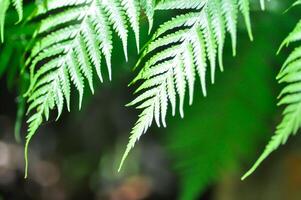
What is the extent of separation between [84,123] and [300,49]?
1.60m

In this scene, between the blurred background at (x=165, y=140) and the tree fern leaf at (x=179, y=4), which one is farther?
the blurred background at (x=165, y=140)

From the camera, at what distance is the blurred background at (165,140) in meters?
1.36

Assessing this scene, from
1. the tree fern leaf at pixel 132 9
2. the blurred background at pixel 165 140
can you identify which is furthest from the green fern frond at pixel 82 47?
the blurred background at pixel 165 140

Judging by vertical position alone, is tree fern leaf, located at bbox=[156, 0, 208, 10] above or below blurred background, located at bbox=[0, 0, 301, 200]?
above

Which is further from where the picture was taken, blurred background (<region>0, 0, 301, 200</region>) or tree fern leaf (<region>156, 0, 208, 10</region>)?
blurred background (<region>0, 0, 301, 200</region>)

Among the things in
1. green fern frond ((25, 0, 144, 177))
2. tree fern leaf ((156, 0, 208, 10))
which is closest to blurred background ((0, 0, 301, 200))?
green fern frond ((25, 0, 144, 177))

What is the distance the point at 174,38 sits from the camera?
665 mm

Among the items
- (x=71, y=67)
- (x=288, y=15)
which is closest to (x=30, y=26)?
(x=71, y=67)

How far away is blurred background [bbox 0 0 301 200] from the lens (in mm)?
1361

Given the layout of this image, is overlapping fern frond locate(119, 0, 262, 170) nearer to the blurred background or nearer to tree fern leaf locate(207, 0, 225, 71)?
tree fern leaf locate(207, 0, 225, 71)

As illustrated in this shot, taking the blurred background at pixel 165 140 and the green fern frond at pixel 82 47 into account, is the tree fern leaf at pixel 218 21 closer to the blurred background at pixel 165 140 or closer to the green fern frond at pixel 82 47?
the green fern frond at pixel 82 47

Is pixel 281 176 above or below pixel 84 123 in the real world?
below

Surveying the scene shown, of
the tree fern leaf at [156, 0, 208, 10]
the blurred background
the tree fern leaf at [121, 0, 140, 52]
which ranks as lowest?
the blurred background

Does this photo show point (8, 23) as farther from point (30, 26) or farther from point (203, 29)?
point (203, 29)
